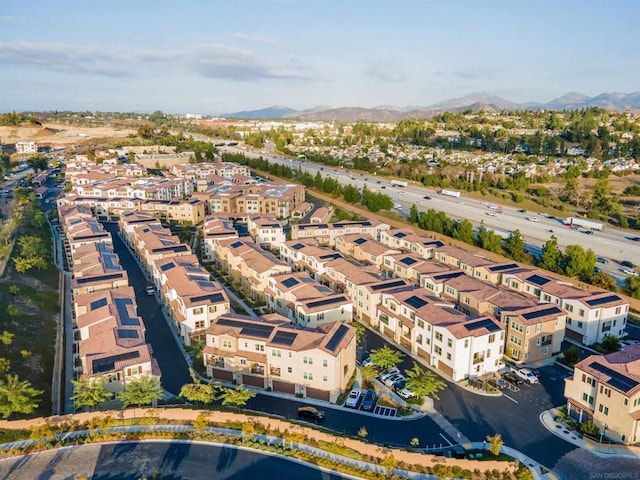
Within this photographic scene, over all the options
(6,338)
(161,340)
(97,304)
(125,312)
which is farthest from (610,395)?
(6,338)

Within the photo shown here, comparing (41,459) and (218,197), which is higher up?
(218,197)

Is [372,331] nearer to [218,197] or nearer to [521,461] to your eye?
[521,461]

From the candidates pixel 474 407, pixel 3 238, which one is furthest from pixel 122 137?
pixel 474 407

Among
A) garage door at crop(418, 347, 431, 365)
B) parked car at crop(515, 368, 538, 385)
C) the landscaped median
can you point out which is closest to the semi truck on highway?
garage door at crop(418, 347, 431, 365)

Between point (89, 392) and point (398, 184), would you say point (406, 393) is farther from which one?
point (398, 184)

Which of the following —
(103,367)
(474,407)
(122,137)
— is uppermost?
(122,137)

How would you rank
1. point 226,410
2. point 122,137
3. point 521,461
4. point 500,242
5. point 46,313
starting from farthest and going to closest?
point 122,137, point 500,242, point 46,313, point 226,410, point 521,461

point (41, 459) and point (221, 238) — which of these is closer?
point (41, 459)
